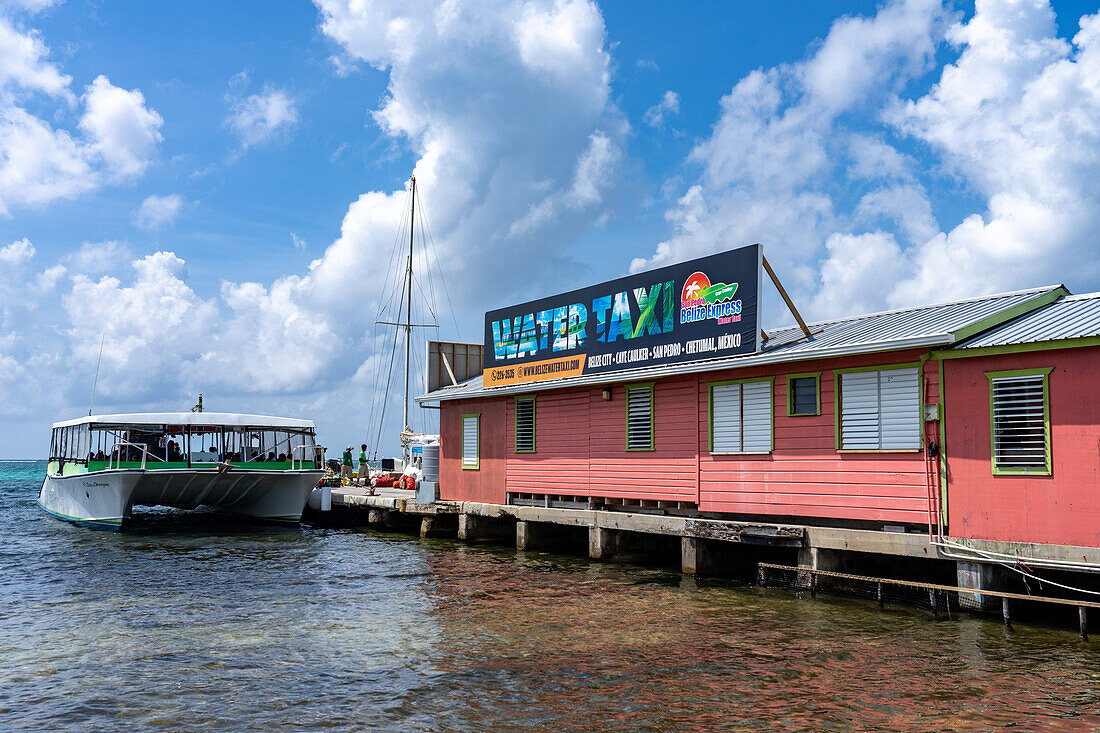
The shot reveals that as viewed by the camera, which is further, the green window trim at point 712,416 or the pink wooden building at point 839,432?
the green window trim at point 712,416

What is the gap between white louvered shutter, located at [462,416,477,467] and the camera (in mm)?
24750

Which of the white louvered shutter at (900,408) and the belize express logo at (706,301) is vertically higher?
the belize express logo at (706,301)

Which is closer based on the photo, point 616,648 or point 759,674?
point 759,674

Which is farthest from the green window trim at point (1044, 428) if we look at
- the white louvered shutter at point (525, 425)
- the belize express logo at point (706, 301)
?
the white louvered shutter at point (525, 425)

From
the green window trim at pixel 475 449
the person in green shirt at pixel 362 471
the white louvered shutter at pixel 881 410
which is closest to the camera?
the white louvered shutter at pixel 881 410

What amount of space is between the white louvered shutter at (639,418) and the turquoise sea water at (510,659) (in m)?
2.85

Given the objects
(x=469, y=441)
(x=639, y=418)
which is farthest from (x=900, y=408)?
(x=469, y=441)

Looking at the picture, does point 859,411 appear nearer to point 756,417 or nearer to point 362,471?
point 756,417

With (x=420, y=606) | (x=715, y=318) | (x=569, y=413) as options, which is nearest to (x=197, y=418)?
(x=569, y=413)

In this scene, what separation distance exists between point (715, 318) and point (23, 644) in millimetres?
13314

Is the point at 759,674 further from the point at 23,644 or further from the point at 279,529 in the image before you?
the point at 279,529

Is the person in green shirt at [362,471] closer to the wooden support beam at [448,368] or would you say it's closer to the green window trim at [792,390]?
the wooden support beam at [448,368]

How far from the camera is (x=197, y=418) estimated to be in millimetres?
27719

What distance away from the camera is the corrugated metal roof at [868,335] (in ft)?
45.2
